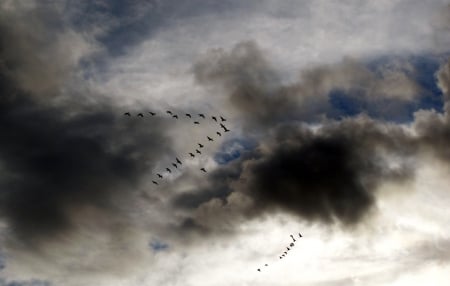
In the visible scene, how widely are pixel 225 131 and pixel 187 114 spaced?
10507 millimetres

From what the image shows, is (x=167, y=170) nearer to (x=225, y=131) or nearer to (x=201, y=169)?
(x=201, y=169)

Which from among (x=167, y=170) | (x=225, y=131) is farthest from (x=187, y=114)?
(x=167, y=170)

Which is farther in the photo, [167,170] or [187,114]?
[167,170]

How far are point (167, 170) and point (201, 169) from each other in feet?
28.3

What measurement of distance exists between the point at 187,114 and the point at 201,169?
1787 centimetres

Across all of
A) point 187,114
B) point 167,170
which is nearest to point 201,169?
point 167,170

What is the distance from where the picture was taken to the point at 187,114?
132 m

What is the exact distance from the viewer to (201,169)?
143625 millimetres

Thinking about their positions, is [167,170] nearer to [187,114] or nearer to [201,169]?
[201,169]

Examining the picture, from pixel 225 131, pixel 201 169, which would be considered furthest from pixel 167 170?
pixel 225 131

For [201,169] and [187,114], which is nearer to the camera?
[187,114]

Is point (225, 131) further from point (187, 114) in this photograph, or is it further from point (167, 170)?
point (167, 170)

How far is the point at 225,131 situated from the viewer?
447ft
